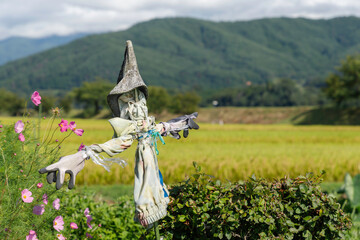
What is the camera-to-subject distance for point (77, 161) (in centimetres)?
326

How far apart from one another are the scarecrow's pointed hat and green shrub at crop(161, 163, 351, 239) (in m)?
1.49

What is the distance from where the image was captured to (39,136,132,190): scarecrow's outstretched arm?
3076 mm

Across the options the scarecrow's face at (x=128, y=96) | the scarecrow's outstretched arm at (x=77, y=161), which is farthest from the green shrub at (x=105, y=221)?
the scarecrow's face at (x=128, y=96)

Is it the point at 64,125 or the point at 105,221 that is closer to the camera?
the point at 64,125

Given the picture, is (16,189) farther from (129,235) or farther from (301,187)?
(301,187)

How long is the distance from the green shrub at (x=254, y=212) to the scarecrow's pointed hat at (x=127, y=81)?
1.49m

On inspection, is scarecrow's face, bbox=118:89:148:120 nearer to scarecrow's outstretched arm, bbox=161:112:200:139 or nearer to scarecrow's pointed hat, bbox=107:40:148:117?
scarecrow's pointed hat, bbox=107:40:148:117

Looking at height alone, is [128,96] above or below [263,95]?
below

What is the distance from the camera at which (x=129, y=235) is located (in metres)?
5.90

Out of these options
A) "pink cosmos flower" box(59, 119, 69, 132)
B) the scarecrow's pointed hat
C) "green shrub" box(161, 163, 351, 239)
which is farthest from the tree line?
the scarecrow's pointed hat

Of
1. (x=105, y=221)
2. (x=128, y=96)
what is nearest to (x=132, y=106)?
(x=128, y=96)

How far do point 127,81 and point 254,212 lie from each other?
2212 millimetres

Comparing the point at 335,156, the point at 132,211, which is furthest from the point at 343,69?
the point at 132,211

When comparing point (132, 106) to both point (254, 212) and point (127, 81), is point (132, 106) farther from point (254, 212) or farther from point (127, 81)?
point (254, 212)
